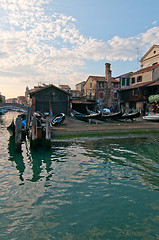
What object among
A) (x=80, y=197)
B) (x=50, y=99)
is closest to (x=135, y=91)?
(x=50, y=99)

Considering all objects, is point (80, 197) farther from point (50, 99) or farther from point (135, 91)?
point (135, 91)

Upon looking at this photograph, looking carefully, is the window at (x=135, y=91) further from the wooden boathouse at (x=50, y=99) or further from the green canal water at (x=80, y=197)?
the green canal water at (x=80, y=197)

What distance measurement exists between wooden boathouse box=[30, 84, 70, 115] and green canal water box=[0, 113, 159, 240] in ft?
62.8

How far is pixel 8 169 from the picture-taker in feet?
23.9

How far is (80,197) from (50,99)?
23686 mm

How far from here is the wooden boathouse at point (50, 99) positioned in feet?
88.5

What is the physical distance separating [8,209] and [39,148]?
21.0 feet

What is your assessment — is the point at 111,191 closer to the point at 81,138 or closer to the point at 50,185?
A: the point at 50,185

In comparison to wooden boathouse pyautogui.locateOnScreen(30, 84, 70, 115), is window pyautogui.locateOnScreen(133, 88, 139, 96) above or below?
above

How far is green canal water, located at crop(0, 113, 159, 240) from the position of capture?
3641mm

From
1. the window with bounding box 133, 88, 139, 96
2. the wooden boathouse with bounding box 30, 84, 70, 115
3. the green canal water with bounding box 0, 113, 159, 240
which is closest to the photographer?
the green canal water with bounding box 0, 113, 159, 240

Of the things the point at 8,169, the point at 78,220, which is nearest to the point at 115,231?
the point at 78,220

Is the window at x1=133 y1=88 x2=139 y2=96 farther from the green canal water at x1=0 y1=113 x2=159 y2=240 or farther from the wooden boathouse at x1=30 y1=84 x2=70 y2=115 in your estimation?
the green canal water at x1=0 y1=113 x2=159 y2=240

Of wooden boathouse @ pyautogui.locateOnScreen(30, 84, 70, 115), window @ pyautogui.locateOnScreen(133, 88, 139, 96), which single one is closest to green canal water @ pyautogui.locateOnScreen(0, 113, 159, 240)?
wooden boathouse @ pyautogui.locateOnScreen(30, 84, 70, 115)
